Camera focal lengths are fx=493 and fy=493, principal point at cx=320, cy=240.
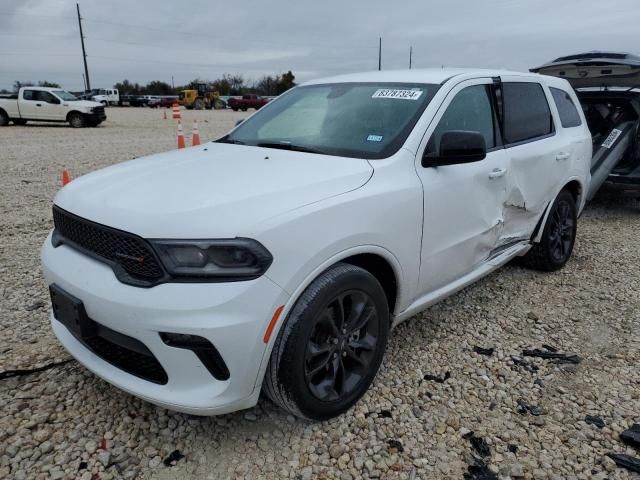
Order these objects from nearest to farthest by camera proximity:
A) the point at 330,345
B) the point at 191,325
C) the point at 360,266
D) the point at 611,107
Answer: the point at 191,325 < the point at 330,345 < the point at 360,266 < the point at 611,107

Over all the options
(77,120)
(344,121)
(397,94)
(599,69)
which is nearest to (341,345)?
(344,121)

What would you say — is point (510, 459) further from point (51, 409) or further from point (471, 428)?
point (51, 409)

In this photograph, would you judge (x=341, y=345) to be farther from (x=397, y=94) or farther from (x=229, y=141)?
(x=229, y=141)

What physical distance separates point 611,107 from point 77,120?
59.9 ft

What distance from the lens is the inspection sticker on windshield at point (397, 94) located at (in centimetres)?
298

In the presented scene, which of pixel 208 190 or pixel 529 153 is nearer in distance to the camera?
pixel 208 190

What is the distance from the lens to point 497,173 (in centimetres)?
321

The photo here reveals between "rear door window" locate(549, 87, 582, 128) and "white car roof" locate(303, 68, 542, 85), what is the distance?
82 centimetres

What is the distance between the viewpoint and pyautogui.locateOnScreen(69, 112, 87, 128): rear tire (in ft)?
61.9

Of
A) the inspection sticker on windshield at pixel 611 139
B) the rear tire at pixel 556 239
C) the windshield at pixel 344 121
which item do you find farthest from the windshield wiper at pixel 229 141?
the inspection sticker on windshield at pixel 611 139

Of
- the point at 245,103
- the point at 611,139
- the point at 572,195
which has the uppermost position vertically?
the point at 245,103

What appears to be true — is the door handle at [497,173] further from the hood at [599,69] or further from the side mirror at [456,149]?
the hood at [599,69]

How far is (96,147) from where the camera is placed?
12.6 meters

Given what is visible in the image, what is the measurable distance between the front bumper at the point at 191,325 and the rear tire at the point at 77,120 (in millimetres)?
19282
